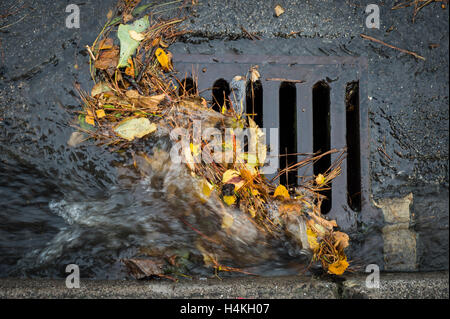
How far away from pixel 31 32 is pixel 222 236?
4.59 ft

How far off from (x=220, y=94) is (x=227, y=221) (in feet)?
2.16

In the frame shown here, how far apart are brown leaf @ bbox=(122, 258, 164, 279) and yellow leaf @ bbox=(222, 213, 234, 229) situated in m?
0.36

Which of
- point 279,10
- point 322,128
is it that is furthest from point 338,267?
point 279,10

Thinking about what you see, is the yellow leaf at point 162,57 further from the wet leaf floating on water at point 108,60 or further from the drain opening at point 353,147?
the drain opening at point 353,147

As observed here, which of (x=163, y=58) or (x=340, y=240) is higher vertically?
(x=163, y=58)

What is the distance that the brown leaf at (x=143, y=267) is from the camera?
5.91ft

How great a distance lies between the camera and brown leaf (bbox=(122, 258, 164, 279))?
1801 mm

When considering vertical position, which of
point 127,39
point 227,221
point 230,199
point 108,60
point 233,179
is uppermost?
point 127,39

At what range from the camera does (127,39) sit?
1863mm

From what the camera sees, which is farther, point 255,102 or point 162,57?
point 255,102

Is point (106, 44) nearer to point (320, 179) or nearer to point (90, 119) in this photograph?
point (90, 119)

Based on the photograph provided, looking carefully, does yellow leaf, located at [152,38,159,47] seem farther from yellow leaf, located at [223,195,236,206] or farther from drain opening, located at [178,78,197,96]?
yellow leaf, located at [223,195,236,206]

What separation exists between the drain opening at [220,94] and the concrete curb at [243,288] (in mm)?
866

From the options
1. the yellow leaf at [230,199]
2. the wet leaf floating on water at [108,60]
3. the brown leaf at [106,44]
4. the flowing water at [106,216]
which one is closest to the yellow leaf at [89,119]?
the flowing water at [106,216]
